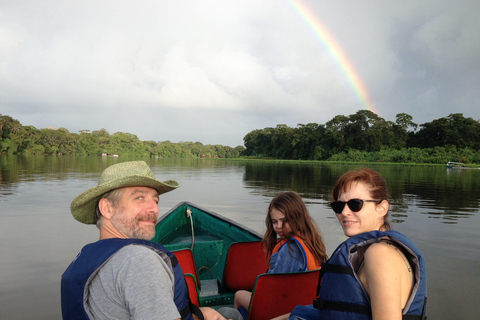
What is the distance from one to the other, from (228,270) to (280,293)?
1.50 meters

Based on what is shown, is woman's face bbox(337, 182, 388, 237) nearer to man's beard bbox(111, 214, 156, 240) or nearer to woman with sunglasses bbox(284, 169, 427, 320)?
woman with sunglasses bbox(284, 169, 427, 320)

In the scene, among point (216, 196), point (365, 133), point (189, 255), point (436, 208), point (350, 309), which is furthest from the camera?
point (365, 133)

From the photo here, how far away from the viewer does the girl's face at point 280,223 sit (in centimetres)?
276

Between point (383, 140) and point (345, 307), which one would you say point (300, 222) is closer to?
point (345, 307)

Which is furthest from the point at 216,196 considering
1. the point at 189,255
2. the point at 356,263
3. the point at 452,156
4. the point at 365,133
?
the point at 365,133

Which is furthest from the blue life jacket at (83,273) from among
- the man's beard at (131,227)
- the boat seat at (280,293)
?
the boat seat at (280,293)

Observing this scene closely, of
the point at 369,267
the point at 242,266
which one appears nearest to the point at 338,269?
the point at 369,267

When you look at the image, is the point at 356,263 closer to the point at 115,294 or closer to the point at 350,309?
the point at 350,309

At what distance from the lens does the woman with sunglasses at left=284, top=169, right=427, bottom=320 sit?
1296mm

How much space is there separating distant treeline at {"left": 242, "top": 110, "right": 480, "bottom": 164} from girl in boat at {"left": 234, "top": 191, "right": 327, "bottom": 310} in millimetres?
59618

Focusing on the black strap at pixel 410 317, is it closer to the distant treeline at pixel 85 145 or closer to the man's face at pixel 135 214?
the man's face at pixel 135 214

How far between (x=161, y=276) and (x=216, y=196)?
14475 mm

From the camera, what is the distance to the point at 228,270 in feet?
12.4

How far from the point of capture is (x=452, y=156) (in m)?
52.8
